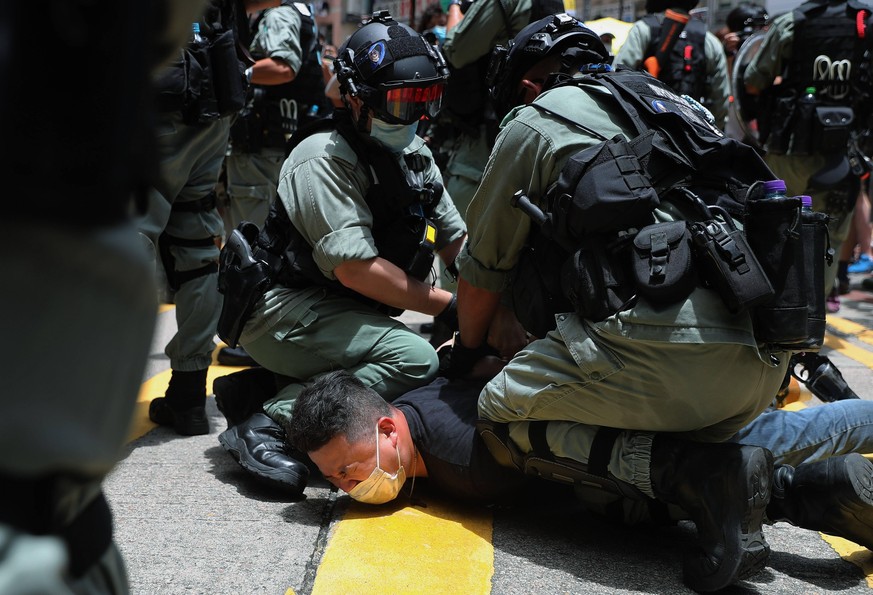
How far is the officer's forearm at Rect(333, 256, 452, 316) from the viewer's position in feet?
10.2

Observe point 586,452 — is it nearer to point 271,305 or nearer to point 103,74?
point 271,305

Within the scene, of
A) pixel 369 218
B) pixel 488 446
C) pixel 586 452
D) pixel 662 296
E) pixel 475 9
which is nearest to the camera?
pixel 662 296

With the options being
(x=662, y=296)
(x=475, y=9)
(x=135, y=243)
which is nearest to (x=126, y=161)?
(x=135, y=243)

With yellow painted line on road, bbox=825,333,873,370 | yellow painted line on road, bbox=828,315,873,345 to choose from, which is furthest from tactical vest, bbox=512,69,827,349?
yellow painted line on road, bbox=828,315,873,345

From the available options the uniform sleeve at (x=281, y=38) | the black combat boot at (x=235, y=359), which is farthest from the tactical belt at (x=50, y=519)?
the uniform sleeve at (x=281, y=38)

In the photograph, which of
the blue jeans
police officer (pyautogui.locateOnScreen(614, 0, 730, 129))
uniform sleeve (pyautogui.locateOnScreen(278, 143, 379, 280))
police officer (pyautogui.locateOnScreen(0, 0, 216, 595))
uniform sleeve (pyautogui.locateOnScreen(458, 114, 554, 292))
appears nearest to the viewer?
police officer (pyautogui.locateOnScreen(0, 0, 216, 595))

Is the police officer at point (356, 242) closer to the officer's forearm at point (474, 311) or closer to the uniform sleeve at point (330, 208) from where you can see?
the uniform sleeve at point (330, 208)

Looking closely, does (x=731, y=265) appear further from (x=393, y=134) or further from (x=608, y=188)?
(x=393, y=134)

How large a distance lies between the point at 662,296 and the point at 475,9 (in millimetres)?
2935

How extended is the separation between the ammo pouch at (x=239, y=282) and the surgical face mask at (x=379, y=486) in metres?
0.78

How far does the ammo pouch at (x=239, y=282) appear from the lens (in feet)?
10.5

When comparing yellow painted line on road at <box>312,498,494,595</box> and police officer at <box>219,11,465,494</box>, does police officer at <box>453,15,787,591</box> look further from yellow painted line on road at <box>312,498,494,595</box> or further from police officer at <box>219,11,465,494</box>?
police officer at <box>219,11,465,494</box>

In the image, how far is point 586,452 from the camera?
2461 mm

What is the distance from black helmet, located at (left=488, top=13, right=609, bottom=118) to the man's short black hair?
1103mm
